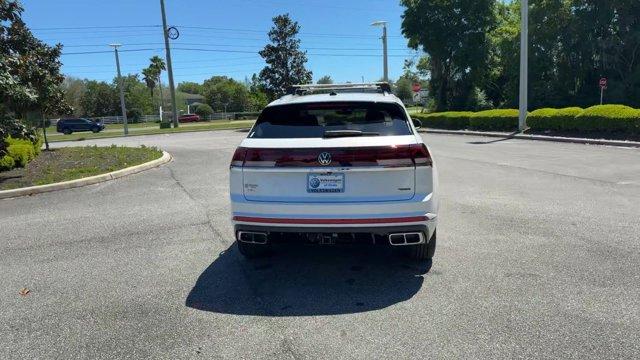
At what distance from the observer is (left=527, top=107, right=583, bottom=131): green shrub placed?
18969 millimetres

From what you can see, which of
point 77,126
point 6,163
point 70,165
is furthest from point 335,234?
point 77,126

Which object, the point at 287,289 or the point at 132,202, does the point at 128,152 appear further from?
the point at 287,289

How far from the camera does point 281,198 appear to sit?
14.2 ft

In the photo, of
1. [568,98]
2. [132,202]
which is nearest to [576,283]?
[132,202]

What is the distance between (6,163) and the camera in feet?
37.2

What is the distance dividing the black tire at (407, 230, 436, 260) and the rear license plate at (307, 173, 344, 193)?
3.64 feet

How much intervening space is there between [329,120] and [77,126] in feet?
162

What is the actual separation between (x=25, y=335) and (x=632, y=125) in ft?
57.5

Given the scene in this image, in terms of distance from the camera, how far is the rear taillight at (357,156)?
165 inches

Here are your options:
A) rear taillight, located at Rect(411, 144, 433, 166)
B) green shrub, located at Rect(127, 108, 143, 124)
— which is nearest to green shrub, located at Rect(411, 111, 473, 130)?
rear taillight, located at Rect(411, 144, 433, 166)

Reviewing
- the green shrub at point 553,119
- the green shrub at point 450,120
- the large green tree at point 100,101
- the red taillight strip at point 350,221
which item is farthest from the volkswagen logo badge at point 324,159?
the large green tree at point 100,101

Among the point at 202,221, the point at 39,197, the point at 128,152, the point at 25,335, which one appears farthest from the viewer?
the point at 128,152

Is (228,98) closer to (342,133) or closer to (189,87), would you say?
(189,87)

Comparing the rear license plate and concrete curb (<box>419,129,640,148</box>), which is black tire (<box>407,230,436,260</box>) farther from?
concrete curb (<box>419,129,640,148</box>)
